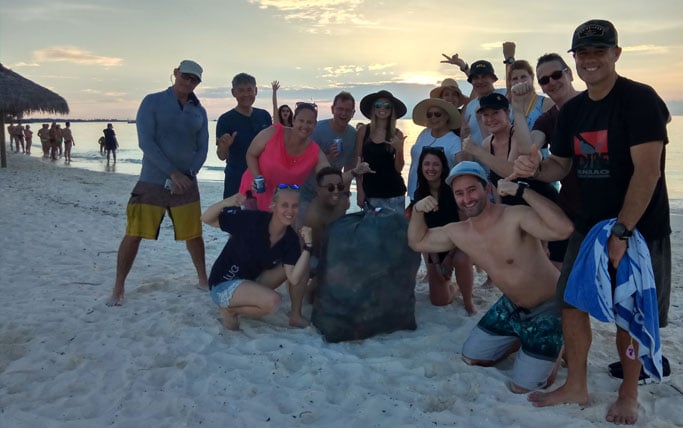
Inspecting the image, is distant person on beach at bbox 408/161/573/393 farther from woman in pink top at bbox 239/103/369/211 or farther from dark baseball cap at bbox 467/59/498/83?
dark baseball cap at bbox 467/59/498/83

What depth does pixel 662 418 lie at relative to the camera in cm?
267

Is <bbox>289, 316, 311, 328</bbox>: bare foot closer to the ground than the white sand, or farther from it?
farther from it

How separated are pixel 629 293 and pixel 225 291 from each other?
269cm

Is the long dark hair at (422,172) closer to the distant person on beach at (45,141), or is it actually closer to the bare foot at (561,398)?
the bare foot at (561,398)

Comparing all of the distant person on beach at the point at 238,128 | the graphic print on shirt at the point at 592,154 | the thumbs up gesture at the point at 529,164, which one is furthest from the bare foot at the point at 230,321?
the graphic print on shirt at the point at 592,154

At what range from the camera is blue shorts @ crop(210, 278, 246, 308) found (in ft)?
12.4

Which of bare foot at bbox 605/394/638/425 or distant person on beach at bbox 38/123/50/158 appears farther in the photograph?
distant person on beach at bbox 38/123/50/158

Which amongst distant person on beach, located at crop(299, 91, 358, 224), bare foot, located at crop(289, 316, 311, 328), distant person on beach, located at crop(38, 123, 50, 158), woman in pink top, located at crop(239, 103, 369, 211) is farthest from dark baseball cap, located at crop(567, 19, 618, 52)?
distant person on beach, located at crop(38, 123, 50, 158)

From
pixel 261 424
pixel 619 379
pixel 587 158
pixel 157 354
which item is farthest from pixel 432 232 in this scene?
pixel 157 354

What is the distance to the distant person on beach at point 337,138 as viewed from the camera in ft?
15.2

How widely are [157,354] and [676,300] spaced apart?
4.71 meters

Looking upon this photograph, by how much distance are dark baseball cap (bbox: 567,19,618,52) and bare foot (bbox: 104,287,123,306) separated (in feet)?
13.2

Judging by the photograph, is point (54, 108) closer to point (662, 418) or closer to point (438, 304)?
point (438, 304)

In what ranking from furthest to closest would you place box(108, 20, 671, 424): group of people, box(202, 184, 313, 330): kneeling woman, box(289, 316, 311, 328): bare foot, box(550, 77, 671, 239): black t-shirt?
box(289, 316, 311, 328): bare foot < box(202, 184, 313, 330): kneeling woman < box(108, 20, 671, 424): group of people < box(550, 77, 671, 239): black t-shirt
